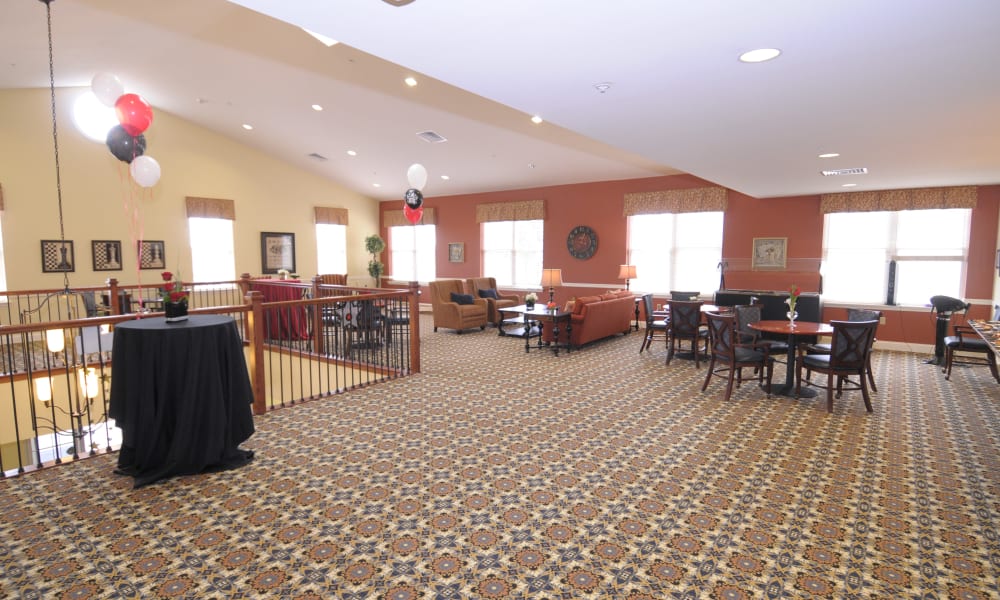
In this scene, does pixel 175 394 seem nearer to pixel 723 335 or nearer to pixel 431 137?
pixel 723 335

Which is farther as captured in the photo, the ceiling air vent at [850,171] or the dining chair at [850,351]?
the ceiling air vent at [850,171]

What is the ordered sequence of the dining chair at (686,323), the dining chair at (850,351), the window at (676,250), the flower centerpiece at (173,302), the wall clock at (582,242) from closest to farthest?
the flower centerpiece at (173,302) → the dining chair at (850,351) → the dining chair at (686,323) → the window at (676,250) → the wall clock at (582,242)

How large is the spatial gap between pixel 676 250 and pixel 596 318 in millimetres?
2735

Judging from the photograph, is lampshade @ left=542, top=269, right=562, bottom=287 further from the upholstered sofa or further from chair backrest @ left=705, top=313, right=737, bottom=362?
chair backrest @ left=705, top=313, right=737, bottom=362

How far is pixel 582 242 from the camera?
33.3 ft

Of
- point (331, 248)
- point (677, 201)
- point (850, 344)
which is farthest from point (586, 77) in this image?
point (331, 248)

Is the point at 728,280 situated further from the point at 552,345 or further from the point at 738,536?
the point at 738,536

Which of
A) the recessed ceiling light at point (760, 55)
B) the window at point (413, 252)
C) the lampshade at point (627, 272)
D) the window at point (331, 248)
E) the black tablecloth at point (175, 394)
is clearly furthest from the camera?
the window at point (413, 252)

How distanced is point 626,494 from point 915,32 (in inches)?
108

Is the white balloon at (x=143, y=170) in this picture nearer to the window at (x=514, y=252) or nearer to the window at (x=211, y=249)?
the window at (x=211, y=249)

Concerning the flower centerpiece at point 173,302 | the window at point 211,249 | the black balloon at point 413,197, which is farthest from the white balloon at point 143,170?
the window at point 211,249

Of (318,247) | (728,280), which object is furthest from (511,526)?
(318,247)

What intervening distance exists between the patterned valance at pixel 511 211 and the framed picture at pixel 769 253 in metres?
4.16

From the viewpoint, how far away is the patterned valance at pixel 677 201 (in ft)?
28.5
